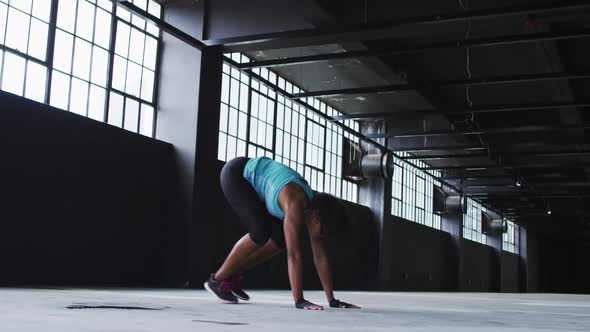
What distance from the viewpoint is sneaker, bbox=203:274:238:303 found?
13.2 ft

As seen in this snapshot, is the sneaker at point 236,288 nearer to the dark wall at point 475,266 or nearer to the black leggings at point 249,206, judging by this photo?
the black leggings at point 249,206

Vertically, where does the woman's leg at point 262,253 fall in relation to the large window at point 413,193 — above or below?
below

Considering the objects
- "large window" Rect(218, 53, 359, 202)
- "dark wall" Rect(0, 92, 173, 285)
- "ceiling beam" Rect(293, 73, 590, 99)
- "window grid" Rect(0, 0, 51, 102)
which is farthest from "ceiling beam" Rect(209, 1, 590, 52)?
"window grid" Rect(0, 0, 51, 102)

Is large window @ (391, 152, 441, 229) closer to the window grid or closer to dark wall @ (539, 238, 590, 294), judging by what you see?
the window grid

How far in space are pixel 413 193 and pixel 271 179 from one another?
16354 millimetres

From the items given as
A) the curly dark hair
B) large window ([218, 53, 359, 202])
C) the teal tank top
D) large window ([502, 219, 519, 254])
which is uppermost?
large window ([218, 53, 359, 202])

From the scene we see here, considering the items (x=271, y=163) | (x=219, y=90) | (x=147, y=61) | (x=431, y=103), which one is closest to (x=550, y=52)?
(x=431, y=103)

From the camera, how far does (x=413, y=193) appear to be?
64.8 ft

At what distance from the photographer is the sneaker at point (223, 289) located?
401 centimetres

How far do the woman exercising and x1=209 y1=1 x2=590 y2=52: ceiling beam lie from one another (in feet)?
15.6

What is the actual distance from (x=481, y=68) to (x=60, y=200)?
785cm

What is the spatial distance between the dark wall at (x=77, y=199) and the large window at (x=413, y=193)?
970cm

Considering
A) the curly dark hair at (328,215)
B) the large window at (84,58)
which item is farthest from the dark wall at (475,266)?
the curly dark hair at (328,215)

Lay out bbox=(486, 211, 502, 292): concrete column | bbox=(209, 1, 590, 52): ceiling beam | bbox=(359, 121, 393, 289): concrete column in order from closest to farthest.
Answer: bbox=(209, 1, 590, 52): ceiling beam < bbox=(359, 121, 393, 289): concrete column < bbox=(486, 211, 502, 292): concrete column
